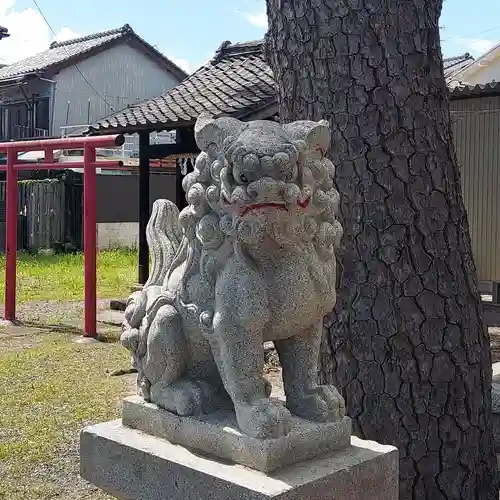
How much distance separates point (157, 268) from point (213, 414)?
608mm

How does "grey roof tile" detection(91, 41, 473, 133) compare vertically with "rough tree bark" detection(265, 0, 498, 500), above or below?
above

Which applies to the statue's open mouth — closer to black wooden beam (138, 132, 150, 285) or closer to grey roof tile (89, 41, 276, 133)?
grey roof tile (89, 41, 276, 133)

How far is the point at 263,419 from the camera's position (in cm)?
220

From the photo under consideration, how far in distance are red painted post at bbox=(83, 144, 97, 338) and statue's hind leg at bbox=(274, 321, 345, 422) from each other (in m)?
5.38

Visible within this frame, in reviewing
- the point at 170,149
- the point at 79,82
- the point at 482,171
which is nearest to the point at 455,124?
the point at 482,171

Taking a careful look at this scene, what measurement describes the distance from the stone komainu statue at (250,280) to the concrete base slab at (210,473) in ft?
0.42

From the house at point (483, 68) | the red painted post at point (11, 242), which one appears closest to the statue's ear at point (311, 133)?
the red painted post at point (11, 242)

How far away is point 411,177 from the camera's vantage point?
3.36 m

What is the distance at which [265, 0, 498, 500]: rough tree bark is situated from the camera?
3.33 meters

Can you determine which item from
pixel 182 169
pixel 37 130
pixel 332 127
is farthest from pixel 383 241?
pixel 37 130

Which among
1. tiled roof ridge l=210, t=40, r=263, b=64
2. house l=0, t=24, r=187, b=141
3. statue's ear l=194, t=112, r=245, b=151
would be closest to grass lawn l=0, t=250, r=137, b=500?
statue's ear l=194, t=112, r=245, b=151

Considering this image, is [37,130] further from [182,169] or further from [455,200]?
[455,200]

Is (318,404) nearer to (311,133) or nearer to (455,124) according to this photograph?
(311,133)

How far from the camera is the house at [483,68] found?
17047 millimetres
